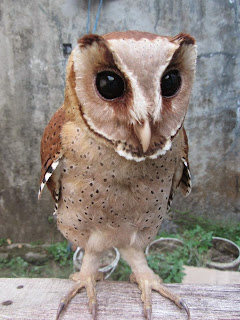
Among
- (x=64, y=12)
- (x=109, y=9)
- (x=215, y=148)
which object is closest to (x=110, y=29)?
(x=109, y=9)

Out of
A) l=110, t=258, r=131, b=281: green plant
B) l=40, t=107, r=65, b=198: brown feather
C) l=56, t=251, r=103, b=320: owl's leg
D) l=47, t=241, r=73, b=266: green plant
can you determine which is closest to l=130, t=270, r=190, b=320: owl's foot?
l=56, t=251, r=103, b=320: owl's leg

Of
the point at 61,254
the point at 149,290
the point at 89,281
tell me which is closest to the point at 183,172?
the point at 149,290

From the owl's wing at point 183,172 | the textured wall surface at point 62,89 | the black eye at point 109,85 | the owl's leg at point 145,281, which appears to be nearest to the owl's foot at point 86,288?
the owl's leg at point 145,281

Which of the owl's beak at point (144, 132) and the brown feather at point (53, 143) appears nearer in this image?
the owl's beak at point (144, 132)

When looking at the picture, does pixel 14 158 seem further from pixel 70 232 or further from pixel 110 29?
pixel 70 232

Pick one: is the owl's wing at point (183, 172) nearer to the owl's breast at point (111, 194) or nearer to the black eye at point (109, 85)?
the owl's breast at point (111, 194)

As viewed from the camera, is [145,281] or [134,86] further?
[145,281]

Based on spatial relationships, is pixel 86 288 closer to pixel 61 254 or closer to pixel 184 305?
pixel 184 305
